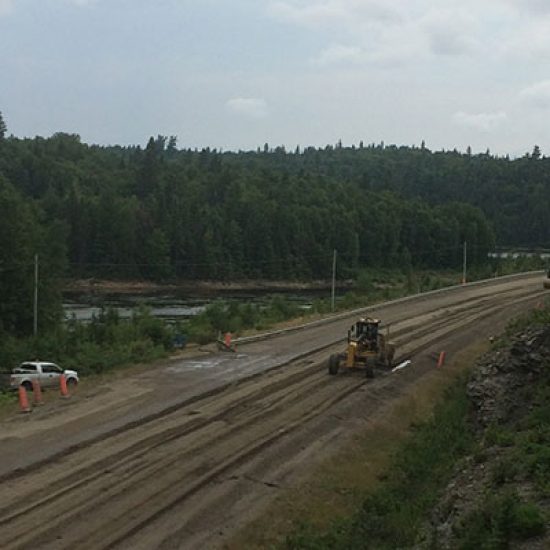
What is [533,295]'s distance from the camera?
53.8 m

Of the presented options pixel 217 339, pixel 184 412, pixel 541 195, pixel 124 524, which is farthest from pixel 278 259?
pixel 124 524

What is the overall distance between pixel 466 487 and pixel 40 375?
19.9 metres

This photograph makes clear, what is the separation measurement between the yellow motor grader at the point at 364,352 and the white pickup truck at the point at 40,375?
8605 mm

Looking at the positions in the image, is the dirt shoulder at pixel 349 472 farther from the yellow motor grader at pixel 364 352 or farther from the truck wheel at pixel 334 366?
the truck wheel at pixel 334 366

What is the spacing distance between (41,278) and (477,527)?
51.9 metres

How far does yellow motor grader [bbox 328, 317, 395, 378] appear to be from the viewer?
2884 centimetres

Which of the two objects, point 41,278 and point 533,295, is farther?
point 41,278

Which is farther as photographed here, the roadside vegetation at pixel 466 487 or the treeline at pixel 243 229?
the treeline at pixel 243 229

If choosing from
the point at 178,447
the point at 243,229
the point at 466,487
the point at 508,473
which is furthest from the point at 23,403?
the point at 243,229

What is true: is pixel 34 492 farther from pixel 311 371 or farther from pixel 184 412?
pixel 311 371

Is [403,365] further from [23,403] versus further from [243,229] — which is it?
[243,229]

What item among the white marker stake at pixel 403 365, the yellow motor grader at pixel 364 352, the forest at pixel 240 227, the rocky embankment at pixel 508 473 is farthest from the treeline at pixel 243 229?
the rocky embankment at pixel 508 473

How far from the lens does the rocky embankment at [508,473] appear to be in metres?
10.2

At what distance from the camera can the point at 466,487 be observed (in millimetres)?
13289
